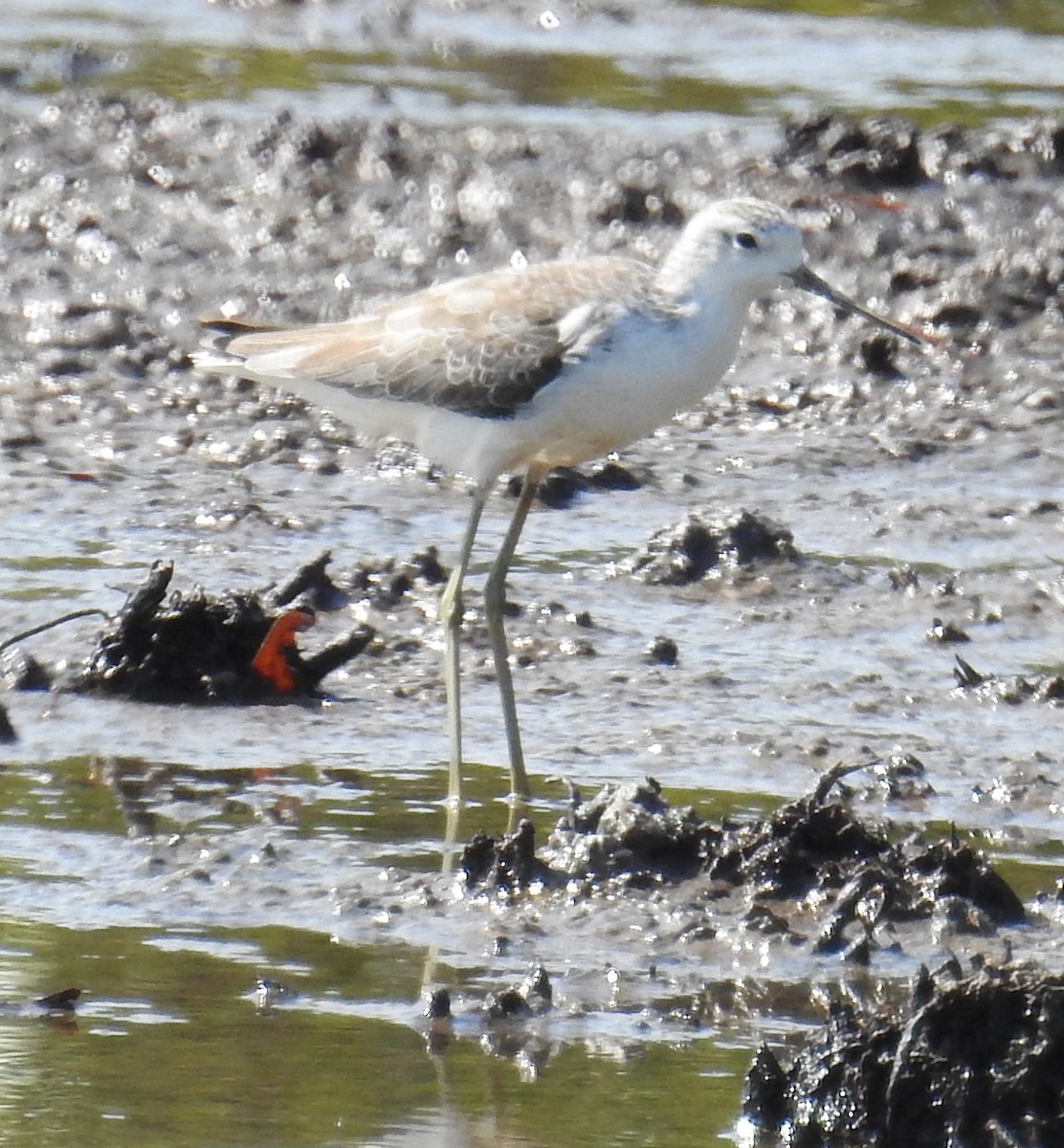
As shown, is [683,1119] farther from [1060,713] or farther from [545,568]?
[545,568]

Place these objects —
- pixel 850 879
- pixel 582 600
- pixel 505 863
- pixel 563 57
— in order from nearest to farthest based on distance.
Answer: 1. pixel 850 879
2. pixel 505 863
3. pixel 582 600
4. pixel 563 57

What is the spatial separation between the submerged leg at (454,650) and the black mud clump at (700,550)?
103 cm

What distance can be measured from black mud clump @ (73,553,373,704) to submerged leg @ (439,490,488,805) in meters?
0.35

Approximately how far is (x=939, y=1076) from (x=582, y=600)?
3474 millimetres

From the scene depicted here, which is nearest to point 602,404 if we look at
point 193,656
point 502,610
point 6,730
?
point 502,610

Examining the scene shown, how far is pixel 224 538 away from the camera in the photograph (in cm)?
772

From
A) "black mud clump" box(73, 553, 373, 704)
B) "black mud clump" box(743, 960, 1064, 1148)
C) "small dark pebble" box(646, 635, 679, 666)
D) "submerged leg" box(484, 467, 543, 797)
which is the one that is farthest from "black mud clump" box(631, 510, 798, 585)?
"black mud clump" box(743, 960, 1064, 1148)

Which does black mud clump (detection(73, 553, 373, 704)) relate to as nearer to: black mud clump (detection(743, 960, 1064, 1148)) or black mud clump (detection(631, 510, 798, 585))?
black mud clump (detection(631, 510, 798, 585))

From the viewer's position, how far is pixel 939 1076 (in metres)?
3.95

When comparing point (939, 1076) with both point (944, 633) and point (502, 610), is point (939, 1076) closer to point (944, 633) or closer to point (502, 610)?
point (502, 610)

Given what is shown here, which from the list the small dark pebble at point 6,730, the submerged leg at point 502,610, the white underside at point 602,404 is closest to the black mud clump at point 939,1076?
the submerged leg at point 502,610

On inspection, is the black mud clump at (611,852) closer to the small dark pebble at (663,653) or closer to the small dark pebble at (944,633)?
the small dark pebble at (663,653)

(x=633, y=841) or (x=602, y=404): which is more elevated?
(x=602, y=404)

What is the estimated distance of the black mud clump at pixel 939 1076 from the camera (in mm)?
3930
